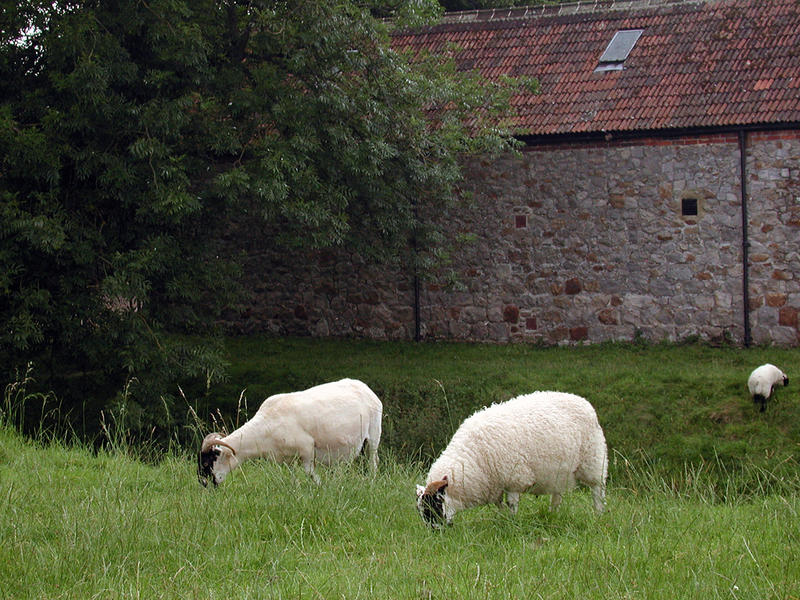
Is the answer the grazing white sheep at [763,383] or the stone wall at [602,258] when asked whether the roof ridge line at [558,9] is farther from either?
the grazing white sheep at [763,383]

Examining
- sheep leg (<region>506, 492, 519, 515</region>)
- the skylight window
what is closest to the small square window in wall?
the skylight window

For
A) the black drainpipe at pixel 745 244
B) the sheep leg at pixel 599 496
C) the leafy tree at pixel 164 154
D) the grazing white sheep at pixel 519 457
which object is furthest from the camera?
the black drainpipe at pixel 745 244

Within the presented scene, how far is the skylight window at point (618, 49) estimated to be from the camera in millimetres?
19750

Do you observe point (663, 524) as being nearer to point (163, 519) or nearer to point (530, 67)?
point (163, 519)

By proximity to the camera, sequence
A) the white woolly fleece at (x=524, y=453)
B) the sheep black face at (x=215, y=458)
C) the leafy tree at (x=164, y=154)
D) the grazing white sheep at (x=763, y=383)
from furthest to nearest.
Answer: the grazing white sheep at (x=763, y=383) → the leafy tree at (x=164, y=154) → the sheep black face at (x=215, y=458) → the white woolly fleece at (x=524, y=453)

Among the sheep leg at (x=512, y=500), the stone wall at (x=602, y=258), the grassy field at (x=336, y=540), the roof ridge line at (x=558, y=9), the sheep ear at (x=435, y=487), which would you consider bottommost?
the sheep leg at (x=512, y=500)

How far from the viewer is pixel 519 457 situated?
7.17m

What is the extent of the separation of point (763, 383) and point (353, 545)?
9447 mm

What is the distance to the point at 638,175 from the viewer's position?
1864cm

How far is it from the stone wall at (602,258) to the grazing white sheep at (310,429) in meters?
7.72

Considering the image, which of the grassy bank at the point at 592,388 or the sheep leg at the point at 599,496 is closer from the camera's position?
the sheep leg at the point at 599,496

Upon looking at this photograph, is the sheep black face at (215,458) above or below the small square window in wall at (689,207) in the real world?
below

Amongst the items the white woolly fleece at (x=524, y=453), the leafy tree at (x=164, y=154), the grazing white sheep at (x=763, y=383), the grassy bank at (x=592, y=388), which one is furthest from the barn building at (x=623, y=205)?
the white woolly fleece at (x=524, y=453)

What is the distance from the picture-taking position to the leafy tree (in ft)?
42.5
